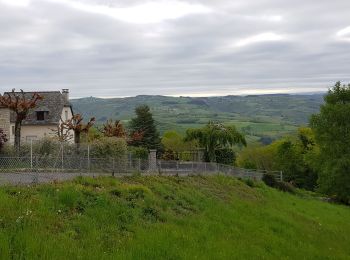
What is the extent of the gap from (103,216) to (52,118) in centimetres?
4277

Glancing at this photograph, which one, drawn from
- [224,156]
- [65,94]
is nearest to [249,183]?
[224,156]

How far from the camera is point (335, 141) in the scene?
52.0 m

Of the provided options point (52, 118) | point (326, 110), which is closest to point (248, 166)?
point (326, 110)

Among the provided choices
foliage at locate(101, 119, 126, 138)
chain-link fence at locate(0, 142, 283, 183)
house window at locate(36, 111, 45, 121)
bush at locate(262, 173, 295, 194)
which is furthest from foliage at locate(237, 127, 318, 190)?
chain-link fence at locate(0, 142, 283, 183)

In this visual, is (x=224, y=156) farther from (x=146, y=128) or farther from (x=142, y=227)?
(x=142, y=227)

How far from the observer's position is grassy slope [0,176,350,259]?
1098 centimetres

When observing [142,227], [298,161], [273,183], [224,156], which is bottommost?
[298,161]

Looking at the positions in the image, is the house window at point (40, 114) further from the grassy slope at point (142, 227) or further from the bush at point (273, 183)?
the grassy slope at point (142, 227)

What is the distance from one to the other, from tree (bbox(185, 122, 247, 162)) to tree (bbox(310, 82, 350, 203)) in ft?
28.9

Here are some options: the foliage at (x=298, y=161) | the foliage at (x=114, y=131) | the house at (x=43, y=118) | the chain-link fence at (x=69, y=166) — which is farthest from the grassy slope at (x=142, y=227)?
the foliage at (x=298, y=161)

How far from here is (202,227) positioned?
16.6 meters

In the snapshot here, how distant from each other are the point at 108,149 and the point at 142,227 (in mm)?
19654

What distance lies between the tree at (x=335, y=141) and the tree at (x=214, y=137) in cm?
882

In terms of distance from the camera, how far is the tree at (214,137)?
184 feet
